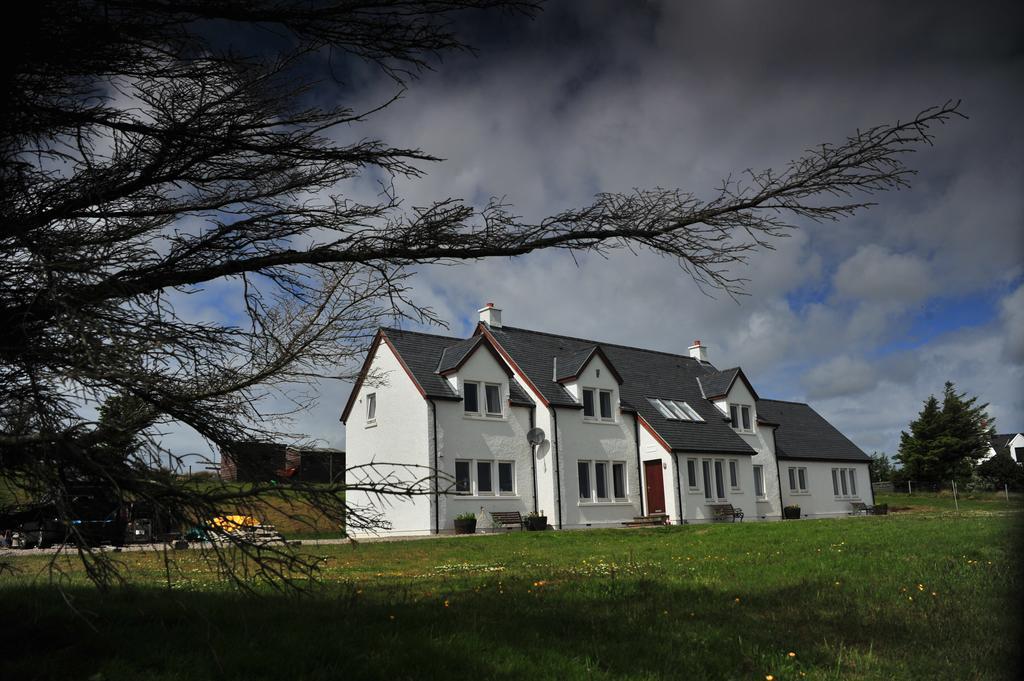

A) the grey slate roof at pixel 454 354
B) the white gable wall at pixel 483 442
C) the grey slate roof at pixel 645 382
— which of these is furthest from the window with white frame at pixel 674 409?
the grey slate roof at pixel 454 354

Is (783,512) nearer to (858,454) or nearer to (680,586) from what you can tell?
(858,454)

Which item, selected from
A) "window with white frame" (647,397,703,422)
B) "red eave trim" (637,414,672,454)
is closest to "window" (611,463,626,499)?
"red eave trim" (637,414,672,454)

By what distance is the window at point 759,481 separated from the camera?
36.3 m

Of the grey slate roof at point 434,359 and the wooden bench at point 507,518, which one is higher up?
the grey slate roof at point 434,359

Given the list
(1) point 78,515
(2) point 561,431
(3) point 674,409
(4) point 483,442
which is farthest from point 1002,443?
(3) point 674,409

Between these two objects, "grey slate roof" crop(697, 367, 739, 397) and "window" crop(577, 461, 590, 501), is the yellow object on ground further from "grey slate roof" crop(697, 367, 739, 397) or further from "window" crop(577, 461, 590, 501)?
"grey slate roof" crop(697, 367, 739, 397)

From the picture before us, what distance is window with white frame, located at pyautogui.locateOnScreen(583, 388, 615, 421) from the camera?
3138 cm

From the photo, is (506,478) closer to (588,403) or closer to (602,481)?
(602,481)

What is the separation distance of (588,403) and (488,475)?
5368 millimetres

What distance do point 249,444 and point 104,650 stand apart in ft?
5.34

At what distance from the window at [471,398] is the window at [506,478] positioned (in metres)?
2.23

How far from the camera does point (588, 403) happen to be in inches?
1243

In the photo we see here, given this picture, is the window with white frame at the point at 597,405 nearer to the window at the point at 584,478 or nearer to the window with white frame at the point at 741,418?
the window at the point at 584,478

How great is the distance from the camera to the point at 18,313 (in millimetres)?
4348
